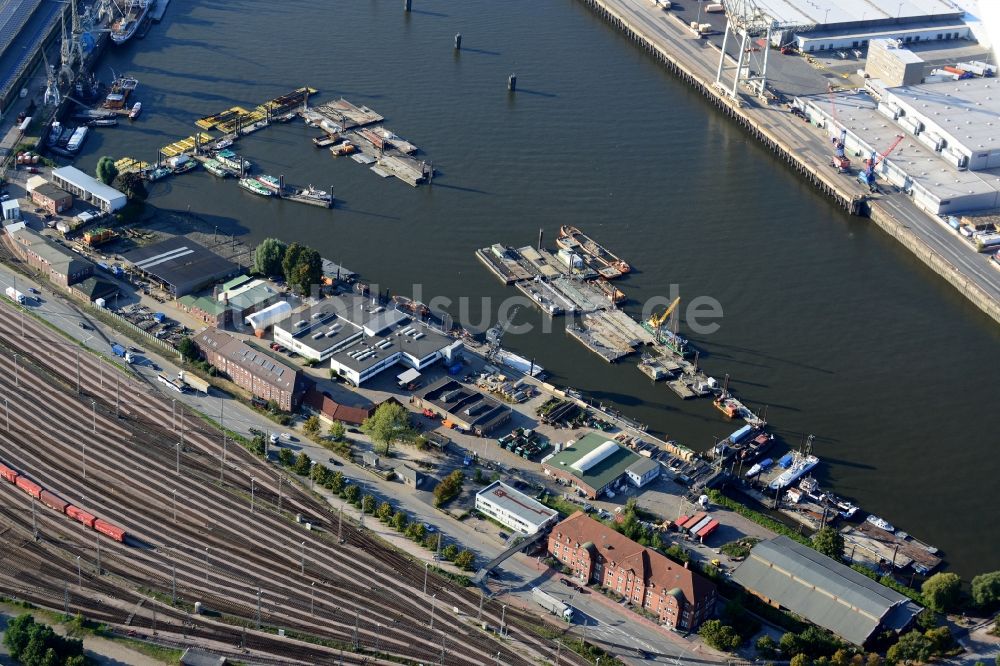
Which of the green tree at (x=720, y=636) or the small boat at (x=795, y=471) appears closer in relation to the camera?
the green tree at (x=720, y=636)

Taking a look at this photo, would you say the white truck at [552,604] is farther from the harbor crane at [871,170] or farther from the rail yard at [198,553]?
the harbor crane at [871,170]

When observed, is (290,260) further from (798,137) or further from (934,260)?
(798,137)

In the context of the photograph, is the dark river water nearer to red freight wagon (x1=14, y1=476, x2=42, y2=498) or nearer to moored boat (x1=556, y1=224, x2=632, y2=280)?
moored boat (x1=556, y1=224, x2=632, y2=280)

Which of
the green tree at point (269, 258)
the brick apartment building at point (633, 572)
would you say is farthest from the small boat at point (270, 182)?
the brick apartment building at point (633, 572)

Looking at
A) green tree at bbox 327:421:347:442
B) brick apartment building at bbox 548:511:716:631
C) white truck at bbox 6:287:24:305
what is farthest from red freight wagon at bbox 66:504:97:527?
brick apartment building at bbox 548:511:716:631

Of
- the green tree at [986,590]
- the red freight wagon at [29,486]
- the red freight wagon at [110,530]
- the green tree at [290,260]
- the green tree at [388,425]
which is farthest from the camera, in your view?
the green tree at [290,260]

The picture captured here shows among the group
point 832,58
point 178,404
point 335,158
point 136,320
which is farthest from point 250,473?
point 832,58

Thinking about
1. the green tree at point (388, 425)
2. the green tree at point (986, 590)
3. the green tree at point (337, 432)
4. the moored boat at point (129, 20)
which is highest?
the moored boat at point (129, 20)
